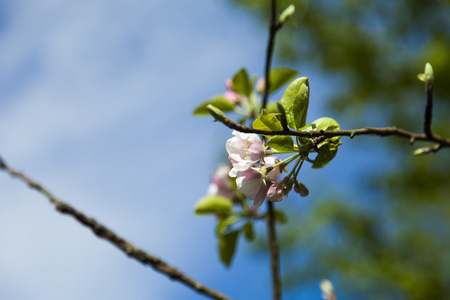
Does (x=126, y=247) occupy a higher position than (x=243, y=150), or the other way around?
(x=243, y=150)

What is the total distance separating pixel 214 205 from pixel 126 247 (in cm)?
48

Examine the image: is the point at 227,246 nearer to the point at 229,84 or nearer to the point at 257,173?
the point at 229,84

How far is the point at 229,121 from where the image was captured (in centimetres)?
47

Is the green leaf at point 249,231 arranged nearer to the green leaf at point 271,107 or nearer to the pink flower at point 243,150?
the green leaf at point 271,107

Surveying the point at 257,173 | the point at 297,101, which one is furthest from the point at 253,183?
the point at 297,101

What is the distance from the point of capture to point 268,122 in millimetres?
540

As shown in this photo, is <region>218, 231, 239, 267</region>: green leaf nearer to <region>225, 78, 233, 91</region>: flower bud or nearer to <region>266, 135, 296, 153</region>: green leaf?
<region>225, 78, 233, 91</region>: flower bud

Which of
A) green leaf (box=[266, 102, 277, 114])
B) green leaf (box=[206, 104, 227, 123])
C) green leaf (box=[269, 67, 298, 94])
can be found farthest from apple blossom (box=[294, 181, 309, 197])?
green leaf (box=[269, 67, 298, 94])

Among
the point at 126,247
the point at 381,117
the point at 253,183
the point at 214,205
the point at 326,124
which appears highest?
the point at 381,117

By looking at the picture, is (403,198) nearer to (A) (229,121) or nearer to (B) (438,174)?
(B) (438,174)

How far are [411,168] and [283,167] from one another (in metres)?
7.79

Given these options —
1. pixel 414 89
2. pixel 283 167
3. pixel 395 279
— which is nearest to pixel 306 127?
pixel 283 167

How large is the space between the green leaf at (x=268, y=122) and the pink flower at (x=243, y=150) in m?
0.02

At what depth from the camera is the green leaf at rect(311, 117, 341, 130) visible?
0.60 m
